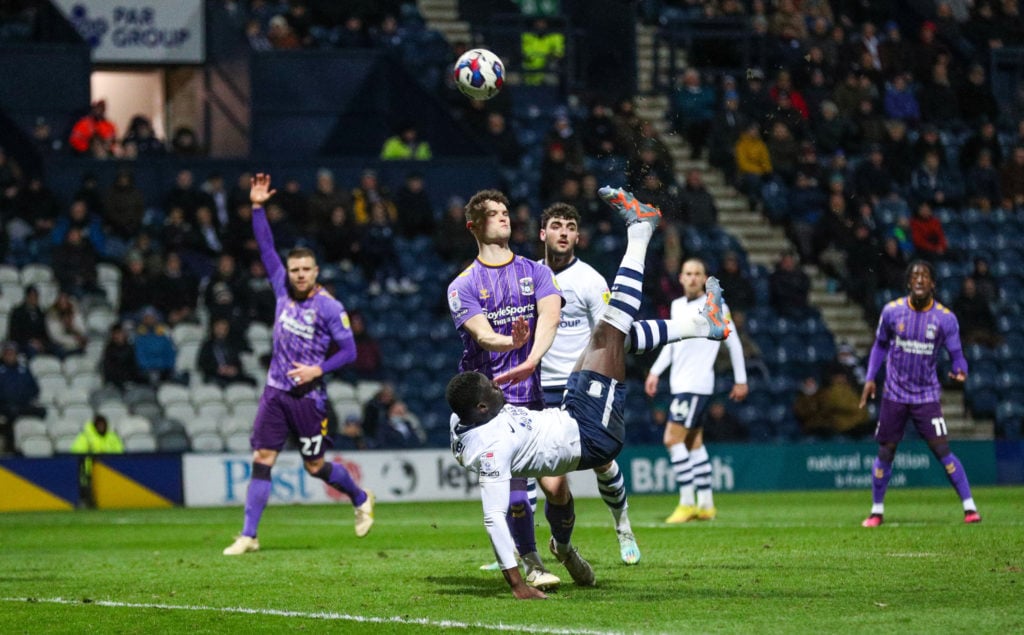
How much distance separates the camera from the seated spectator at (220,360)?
74.9 ft

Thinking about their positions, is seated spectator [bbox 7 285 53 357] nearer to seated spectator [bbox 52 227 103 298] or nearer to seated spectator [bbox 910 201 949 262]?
seated spectator [bbox 52 227 103 298]

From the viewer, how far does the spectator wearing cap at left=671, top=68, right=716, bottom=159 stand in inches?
1022

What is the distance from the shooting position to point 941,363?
84.9 feet

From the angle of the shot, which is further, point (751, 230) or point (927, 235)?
point (751, 230)

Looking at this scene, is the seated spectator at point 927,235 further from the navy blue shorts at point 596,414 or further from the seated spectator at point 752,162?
the navy blue shorts at point 596,414

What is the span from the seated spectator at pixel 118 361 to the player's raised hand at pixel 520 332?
546 inches

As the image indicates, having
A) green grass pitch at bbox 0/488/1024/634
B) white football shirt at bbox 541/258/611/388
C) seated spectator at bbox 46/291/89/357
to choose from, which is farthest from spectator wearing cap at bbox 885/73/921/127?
white football shirt at bbox 541/258/611/388

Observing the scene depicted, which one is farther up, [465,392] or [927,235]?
[927,235]

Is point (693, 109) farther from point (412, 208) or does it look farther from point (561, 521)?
point (561, 521)

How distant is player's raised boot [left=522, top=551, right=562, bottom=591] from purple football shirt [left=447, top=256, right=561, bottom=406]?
37.3 inches

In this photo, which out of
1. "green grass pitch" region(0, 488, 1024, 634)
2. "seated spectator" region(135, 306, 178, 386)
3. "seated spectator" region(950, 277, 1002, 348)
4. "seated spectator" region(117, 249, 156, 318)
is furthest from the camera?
"seated spectator" region(950, 277, 1002, 348)

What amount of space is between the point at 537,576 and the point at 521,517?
0.39 meters

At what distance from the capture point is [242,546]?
41.1 ft

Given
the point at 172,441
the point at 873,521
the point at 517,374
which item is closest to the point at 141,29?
the point at 172,441
